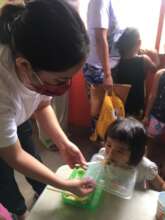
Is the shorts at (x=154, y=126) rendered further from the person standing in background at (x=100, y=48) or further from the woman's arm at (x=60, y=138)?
the woman's arm at (x=60, y=138)

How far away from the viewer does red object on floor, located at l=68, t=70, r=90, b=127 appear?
2.40 m

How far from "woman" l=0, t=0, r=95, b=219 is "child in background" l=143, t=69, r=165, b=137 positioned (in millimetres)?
1256

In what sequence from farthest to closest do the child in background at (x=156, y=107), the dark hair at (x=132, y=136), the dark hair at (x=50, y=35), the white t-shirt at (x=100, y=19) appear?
the child in background at (x=156, y=107) → the white t-shirt at (x=100, y=19) → the dark hair at (x=132, y=136) → the dark hair at (x=50, y=35)

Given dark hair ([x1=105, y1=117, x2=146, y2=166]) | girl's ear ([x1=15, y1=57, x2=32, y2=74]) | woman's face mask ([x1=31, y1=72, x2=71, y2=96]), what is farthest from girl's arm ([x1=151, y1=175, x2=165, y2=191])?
girl's ear ([x1=15, y1=57, x2=32, y2=74])

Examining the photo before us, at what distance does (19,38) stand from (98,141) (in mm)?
1656

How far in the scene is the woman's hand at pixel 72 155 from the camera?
98 centimetres

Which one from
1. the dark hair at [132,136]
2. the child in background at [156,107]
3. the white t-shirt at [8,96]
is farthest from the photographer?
the child in background at [156,107]

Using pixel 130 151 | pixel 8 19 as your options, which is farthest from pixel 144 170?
pixel 8 19

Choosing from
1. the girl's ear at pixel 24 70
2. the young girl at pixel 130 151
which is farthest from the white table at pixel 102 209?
the girl's ear at pixel 24 70

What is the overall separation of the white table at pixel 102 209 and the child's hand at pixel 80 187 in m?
0.07

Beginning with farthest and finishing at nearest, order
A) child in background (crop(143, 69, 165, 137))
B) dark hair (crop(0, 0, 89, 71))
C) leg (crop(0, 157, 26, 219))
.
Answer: child in background (crop(143, 69, 165, 137)) → leg (crop(0, 157, 26, 219)) → dark hair (crop(0, 0, 89, 71))

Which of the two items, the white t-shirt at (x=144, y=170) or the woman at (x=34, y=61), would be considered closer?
the woman at (x=34, y=61)

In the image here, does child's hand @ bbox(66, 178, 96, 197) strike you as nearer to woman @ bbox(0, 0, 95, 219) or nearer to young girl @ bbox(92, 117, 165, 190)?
woman @ bbox(0, 0, 95, 219)

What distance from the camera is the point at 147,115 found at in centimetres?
210
